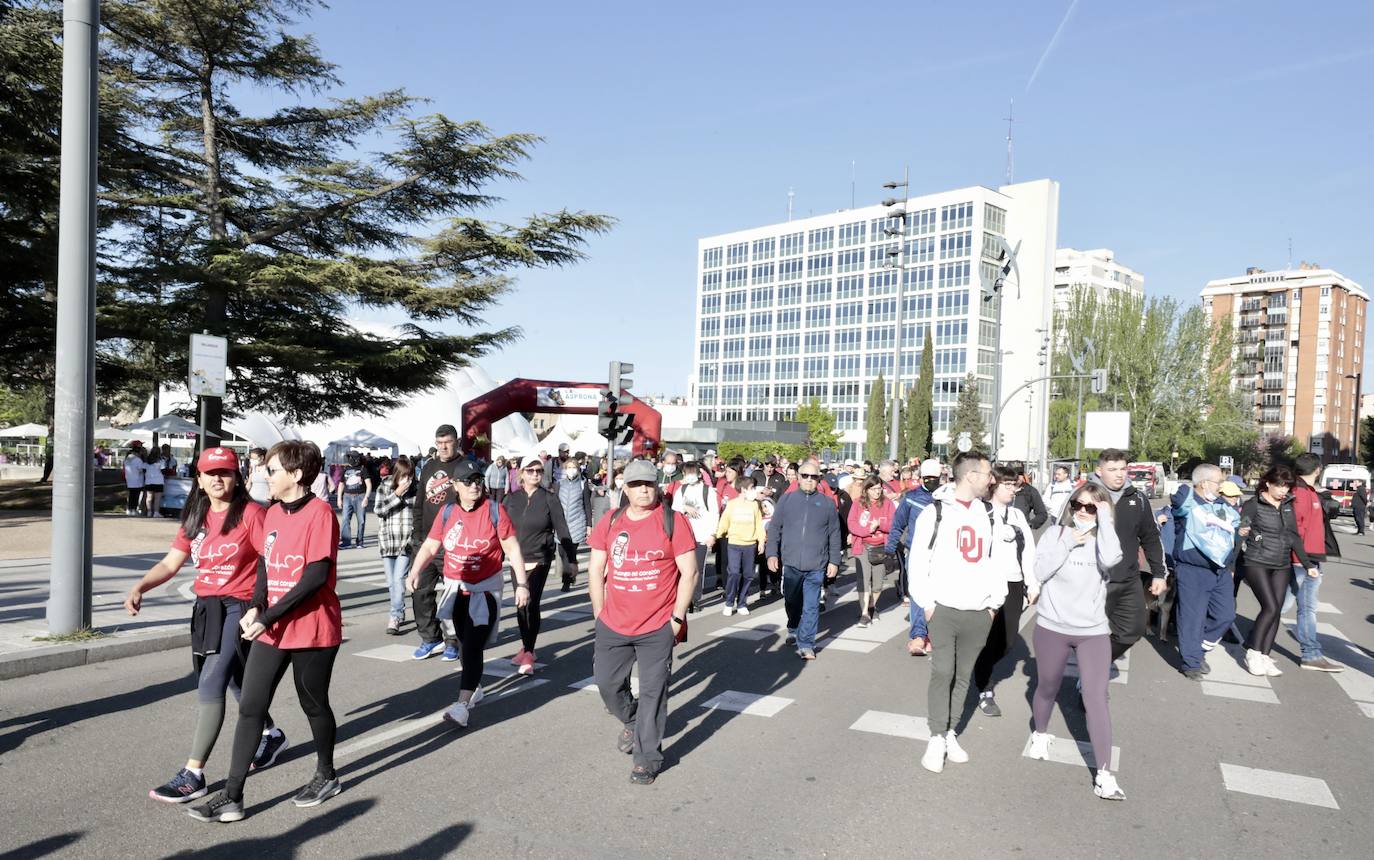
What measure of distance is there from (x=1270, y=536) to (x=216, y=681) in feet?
26.8

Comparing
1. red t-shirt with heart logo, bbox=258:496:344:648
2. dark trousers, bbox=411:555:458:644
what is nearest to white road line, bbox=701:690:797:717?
dark trousers, bbox=411:555:458:644

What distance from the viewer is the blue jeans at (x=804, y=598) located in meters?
8.70

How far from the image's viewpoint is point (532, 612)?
782cm

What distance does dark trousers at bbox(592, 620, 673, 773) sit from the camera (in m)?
5.11

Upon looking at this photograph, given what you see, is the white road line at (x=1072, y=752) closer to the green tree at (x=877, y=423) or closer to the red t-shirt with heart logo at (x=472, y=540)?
the red t-shirt with heart logo at (x=472, y=540)

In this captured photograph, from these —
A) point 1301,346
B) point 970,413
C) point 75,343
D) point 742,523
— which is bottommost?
point 742,523

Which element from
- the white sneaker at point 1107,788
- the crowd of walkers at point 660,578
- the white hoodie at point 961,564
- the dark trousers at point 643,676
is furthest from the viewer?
the white hoodie at point 961,564

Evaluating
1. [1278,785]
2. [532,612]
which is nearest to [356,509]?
[532,612]

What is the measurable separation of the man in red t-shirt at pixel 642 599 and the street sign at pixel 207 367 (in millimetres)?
6116

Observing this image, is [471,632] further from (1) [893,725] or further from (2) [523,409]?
(2) [523,409]

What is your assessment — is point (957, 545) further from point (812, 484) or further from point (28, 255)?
point (28, 255)

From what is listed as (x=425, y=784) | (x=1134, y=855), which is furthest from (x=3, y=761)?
(x=1134, y=855)

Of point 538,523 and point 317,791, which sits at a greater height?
point 538,523

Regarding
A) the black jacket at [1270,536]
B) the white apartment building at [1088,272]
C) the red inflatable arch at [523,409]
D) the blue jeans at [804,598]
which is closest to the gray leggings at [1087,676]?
the blue jeans at [804,598]
